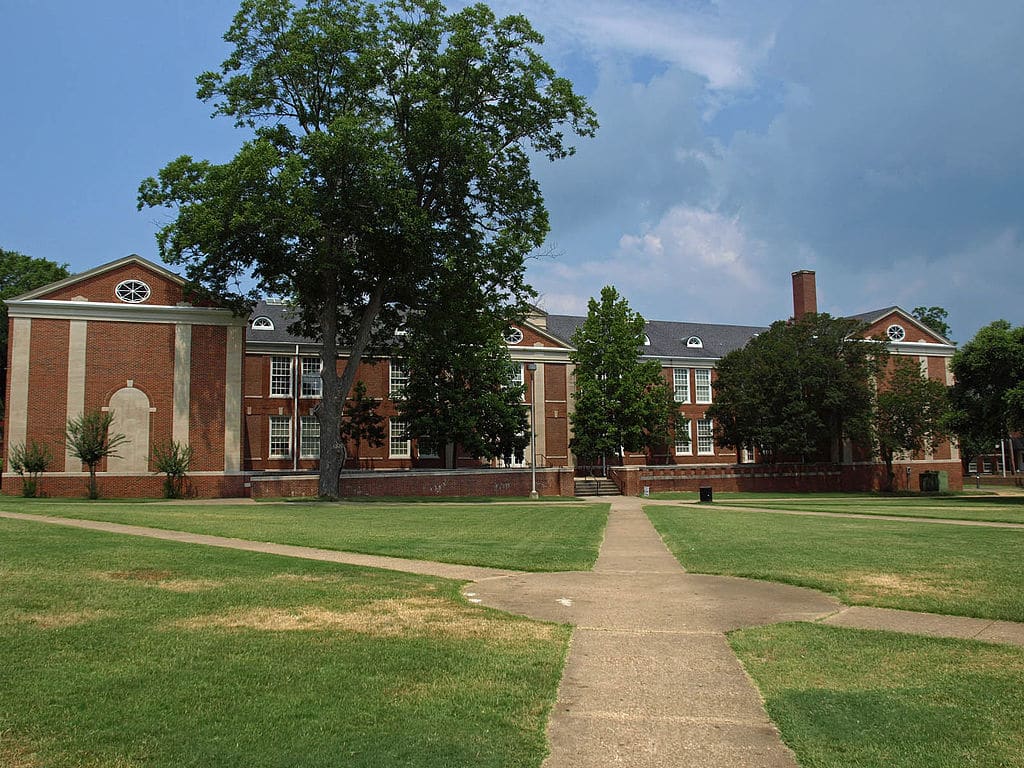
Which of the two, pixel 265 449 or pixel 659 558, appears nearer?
pixel 659 558

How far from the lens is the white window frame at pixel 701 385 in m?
61.2

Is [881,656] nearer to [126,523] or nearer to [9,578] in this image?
[9,578]

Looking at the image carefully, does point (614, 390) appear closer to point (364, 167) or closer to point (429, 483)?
point (429, 483)

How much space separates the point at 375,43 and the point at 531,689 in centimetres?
3063

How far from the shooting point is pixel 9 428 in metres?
35.8

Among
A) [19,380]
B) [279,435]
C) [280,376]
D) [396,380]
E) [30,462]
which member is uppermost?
[280,376]

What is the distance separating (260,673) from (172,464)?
3318cm

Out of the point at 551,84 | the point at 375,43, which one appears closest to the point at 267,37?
the point at 375,43

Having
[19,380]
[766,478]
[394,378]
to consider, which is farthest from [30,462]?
[766,478]

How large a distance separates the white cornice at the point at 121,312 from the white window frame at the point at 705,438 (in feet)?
117

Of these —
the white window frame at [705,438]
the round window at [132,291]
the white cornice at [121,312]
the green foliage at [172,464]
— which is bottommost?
the green foliage at [172,464]

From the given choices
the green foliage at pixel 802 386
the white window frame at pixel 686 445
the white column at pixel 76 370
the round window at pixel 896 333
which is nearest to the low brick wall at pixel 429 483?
the white column at pixel 76 370

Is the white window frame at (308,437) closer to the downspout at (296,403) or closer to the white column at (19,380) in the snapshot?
the downspout at (296,403)

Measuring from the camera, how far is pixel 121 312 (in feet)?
123
